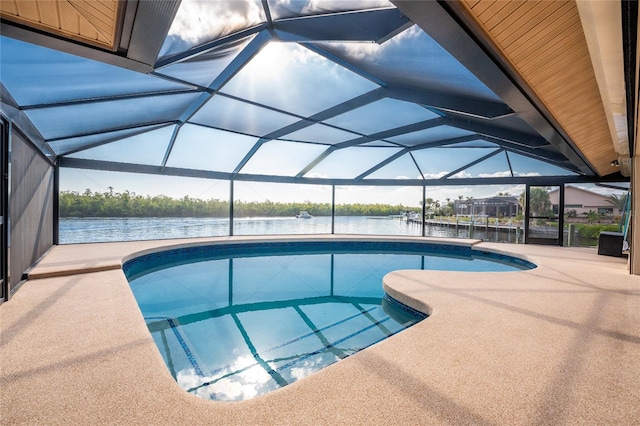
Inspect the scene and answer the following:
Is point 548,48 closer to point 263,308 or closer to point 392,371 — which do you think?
point 392,371

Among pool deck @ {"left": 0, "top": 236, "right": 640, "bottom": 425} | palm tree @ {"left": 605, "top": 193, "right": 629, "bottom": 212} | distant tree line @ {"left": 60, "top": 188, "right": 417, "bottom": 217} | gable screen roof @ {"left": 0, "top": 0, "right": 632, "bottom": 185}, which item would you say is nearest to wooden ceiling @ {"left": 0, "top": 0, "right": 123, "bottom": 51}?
gable screen roof @ {"left": 0, "top": 0, "right": 632, "bottom": 185}

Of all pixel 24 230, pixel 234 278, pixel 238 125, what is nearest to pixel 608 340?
pixel 234 278

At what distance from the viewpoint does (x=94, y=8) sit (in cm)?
225

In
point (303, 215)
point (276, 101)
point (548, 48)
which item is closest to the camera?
point (548, 48)

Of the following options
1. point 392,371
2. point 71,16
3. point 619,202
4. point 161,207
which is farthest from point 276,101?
point 161,207

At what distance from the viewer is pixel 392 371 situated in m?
2.26

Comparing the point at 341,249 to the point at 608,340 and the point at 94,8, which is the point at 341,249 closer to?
the point at 608,340

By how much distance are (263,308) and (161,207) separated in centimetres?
2242

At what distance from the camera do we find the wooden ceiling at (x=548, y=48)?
2303 mm

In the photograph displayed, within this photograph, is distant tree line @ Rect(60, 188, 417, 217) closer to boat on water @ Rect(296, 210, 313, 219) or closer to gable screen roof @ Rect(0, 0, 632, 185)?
boat on water @ Rect(296, 210, 313, 219)

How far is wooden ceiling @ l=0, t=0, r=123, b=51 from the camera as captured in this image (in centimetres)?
219

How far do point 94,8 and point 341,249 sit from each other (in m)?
10.2

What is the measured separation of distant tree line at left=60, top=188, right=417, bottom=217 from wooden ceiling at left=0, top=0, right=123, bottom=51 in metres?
18.2

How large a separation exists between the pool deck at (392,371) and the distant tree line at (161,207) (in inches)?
677
